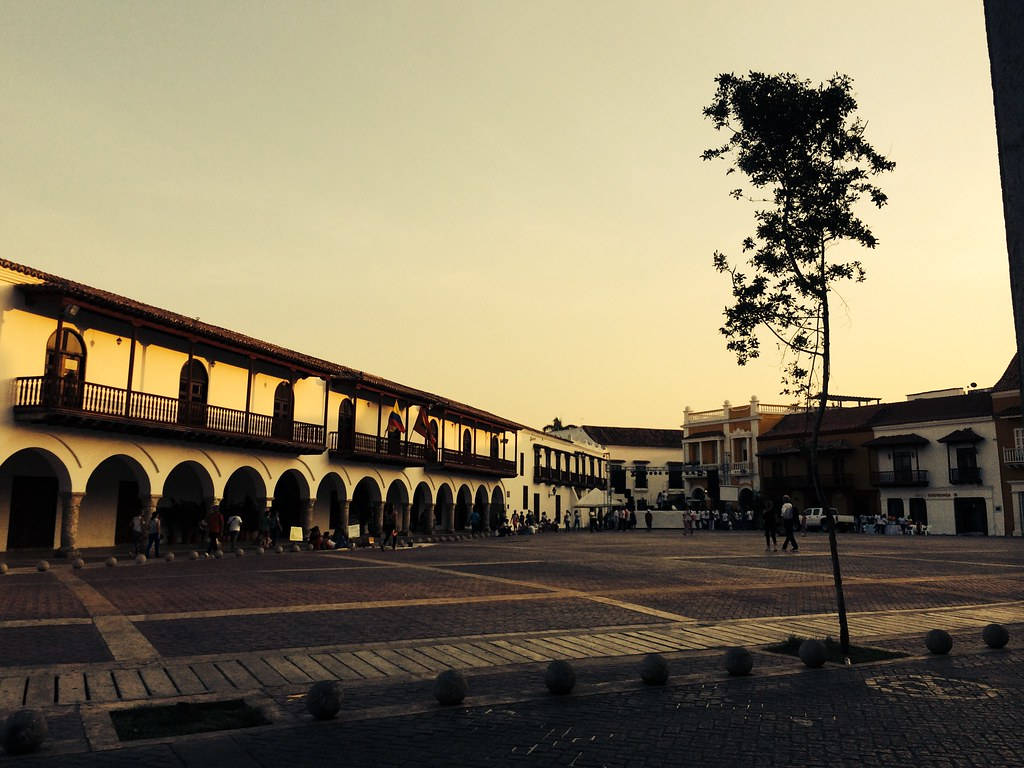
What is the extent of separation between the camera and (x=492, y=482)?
165 ft

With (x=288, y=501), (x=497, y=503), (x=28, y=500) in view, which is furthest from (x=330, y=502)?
(x=497, y=503)

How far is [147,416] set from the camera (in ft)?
79.0

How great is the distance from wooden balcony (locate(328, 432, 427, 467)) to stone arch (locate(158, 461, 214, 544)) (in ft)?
18.9

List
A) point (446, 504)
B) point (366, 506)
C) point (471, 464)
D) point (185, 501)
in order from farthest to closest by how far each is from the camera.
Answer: point (471, 464) → point (446, 504) → point (366, 506) → point (185, 501)

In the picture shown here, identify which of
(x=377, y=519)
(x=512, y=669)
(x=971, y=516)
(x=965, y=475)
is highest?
(x=965, y=475)

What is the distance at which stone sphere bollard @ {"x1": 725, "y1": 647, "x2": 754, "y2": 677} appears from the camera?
23.1ft

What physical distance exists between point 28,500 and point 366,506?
17071 mm

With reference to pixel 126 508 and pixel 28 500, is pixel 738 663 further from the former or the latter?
A: pixel 126 508

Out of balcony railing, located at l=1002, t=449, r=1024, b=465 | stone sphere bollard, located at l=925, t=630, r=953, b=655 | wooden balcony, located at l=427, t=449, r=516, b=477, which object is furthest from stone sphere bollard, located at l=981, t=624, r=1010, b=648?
balcony railing, located at l=1002, t=449, r=1024, b=465

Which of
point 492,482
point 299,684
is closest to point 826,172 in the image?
point 299,684

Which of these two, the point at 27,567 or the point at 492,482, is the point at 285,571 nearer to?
the point at 27,567

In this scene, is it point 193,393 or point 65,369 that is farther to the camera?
point 193,393

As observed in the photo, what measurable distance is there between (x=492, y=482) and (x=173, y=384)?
26.9 m

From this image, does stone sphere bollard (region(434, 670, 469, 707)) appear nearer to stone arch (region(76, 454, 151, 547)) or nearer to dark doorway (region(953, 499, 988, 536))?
stone arch (region(76, 454, 151, 547))
